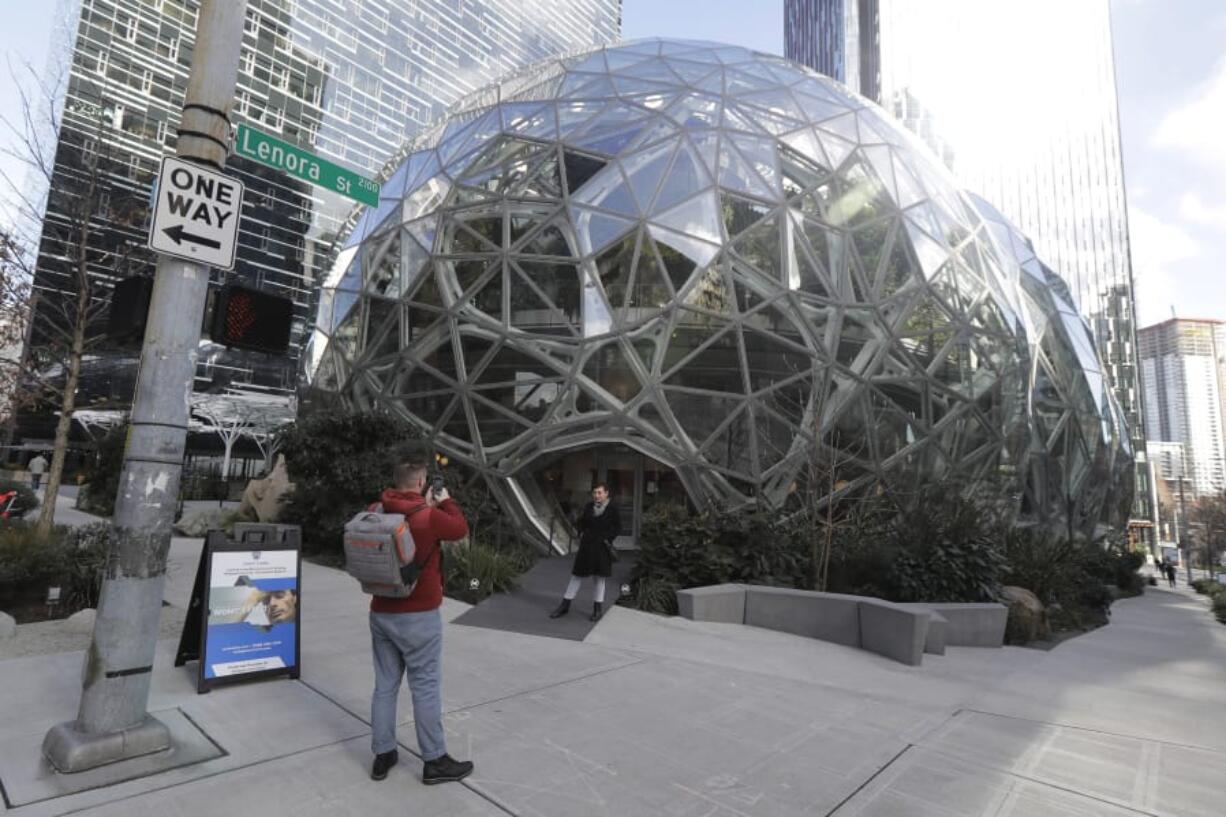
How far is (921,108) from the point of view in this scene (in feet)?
287

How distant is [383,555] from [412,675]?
29.6 inches

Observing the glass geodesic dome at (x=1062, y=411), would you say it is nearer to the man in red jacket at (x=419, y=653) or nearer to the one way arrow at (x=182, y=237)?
the man in red jacket at (x=419, y=653)

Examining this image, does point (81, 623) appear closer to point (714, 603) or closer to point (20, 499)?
point (714, 603)

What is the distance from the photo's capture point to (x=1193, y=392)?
418 ft

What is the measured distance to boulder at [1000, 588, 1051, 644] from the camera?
9875 millimetres

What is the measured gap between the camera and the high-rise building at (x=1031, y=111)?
7362cm

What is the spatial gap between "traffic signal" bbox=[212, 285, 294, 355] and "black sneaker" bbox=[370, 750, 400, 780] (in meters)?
2.64

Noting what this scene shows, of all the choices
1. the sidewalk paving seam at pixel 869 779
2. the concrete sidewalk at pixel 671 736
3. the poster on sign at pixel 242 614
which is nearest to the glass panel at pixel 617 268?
the concrete sidewalk at pixel 671 736

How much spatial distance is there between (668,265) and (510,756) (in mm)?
11416

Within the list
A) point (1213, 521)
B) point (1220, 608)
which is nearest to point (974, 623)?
point (1220, 608)

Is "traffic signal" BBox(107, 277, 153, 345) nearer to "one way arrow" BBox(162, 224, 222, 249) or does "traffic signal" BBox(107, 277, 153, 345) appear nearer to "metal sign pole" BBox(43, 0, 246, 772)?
"metal sign pole" BBox(43, 0, 246, 772)

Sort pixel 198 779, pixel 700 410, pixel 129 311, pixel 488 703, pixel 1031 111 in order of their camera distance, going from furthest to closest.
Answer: pixel 1031 111, pixel 700 410, pixel 488 703, pixel 129 311, pixel 198 779

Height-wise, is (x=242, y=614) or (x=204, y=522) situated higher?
(x=242, y=614)

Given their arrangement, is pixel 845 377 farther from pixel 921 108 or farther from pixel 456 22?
pixel 921 108
